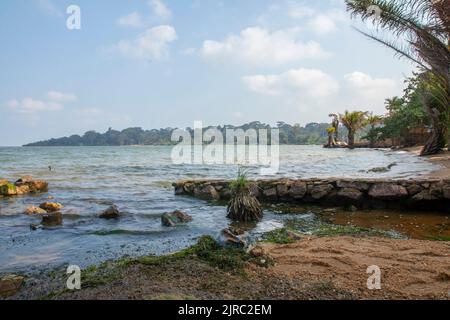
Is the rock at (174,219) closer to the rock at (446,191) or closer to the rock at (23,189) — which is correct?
the rock at (446,191)

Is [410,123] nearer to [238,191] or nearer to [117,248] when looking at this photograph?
[238,191]

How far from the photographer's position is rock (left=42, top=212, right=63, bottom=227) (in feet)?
25.3

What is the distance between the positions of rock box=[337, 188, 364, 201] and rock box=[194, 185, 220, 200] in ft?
11.8

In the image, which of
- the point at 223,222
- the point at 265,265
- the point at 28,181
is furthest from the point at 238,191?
the point at 28,181

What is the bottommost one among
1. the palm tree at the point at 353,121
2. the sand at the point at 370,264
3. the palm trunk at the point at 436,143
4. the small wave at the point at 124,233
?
the small wave at the point at 124,233

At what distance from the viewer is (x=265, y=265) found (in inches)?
173

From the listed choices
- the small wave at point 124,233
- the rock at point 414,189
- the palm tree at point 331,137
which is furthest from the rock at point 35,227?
the palm tree at point 331,137

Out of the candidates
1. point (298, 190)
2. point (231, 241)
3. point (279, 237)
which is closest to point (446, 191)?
point (298, 190)

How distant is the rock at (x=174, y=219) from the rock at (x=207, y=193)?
2.59 metres

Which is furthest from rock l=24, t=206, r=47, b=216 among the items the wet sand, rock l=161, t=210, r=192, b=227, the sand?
the wet sand

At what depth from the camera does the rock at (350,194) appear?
28.4 feet

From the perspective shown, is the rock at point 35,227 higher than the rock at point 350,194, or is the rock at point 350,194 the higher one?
the rock at point 350,194

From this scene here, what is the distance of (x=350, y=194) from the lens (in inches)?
343
